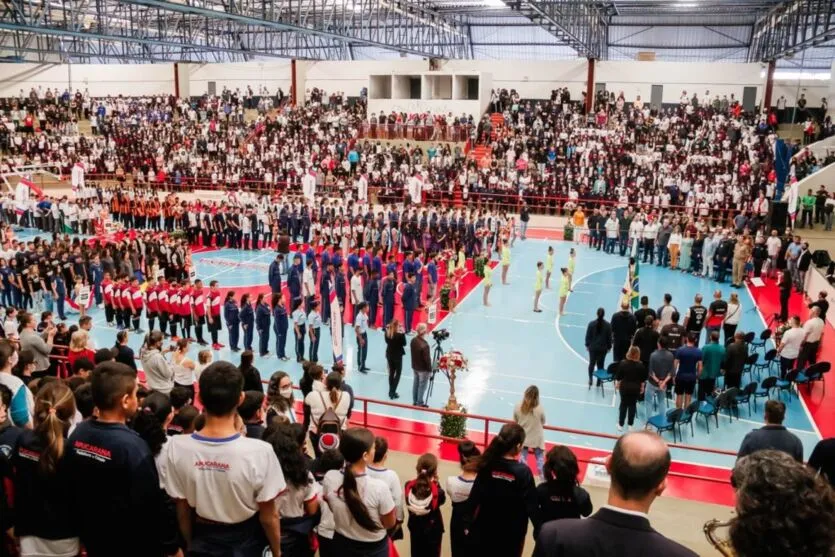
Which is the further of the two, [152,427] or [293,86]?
[293,86]

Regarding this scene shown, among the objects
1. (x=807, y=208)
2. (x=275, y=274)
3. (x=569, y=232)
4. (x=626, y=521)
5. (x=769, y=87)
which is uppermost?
(x=769, y=87)

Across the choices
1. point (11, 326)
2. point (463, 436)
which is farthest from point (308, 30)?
point (463, 436)

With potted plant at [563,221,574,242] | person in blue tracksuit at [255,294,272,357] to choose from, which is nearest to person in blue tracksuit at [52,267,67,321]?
person in blue tracksuit at [255,294,272,357]

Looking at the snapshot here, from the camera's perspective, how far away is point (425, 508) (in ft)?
17.0

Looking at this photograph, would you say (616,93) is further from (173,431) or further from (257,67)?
(173,431)

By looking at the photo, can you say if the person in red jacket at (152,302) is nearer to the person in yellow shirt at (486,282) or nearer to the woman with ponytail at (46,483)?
the person in yellow shirt at (486,282)

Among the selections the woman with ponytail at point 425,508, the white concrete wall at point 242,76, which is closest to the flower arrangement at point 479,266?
the woman with ponytail at point 425,508

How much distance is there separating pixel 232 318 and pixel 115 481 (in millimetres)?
11660

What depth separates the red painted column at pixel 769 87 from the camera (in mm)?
36219

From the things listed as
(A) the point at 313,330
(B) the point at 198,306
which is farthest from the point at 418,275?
(B) the point at 198,306

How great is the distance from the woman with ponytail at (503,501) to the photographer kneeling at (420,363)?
696 cm

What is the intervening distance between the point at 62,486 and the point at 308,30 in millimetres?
25255

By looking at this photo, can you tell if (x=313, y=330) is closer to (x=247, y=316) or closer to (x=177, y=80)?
(x=247, y=316)

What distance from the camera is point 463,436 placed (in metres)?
10.7
